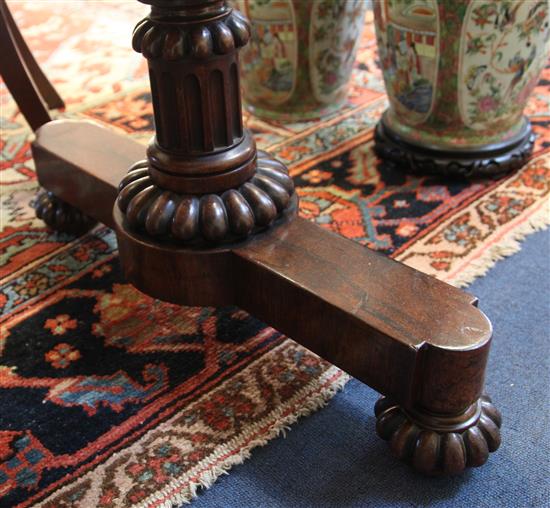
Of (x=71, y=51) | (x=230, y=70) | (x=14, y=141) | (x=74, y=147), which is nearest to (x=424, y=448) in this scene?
(x=230, y=70)

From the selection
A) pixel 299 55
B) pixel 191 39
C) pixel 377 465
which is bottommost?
pixel 377 465

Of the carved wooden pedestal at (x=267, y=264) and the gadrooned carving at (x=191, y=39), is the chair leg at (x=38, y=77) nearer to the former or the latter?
the carved wooden pedestal at (x=267, y=264)

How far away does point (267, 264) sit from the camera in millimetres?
844

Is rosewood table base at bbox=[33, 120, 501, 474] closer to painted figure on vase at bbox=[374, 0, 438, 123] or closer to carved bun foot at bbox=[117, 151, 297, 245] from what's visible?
carved bun foot at bbox=[117, 151, 297, 245]

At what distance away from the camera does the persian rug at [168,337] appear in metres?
0.82

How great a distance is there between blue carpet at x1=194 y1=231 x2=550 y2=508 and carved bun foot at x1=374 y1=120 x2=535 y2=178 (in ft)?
1.55

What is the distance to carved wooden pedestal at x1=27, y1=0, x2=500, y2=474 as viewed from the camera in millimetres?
755

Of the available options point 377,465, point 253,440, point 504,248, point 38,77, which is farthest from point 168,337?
point 38,77

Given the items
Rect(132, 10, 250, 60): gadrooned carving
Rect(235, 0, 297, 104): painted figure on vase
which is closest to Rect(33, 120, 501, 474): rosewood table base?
Rect(132, 10, 250, 60): gadrooned carving

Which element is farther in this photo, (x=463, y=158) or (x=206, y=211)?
(x=463, y=158)

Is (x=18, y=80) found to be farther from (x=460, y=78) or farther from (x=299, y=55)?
(x=460, y=78)

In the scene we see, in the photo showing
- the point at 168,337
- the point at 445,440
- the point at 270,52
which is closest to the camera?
the point at 445,440

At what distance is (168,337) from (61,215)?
1.11ft

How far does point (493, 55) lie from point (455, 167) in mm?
210
